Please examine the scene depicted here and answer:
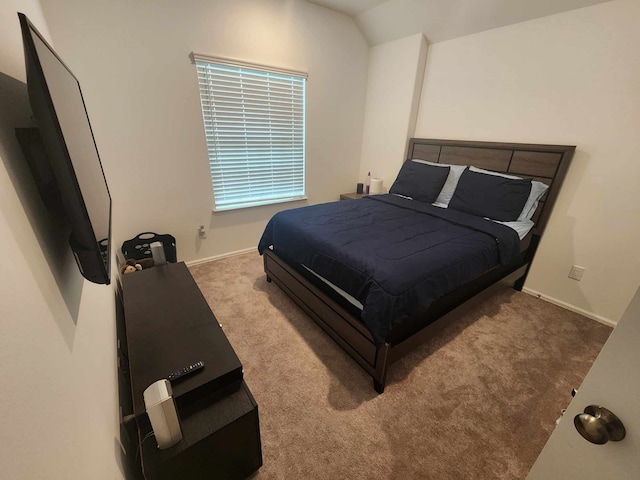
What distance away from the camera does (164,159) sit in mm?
2465

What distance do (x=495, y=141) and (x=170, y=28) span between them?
3082mm

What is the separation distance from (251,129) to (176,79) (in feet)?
2.51

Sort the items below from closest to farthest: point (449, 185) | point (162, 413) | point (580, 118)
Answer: point (162, 413) < point (580, 118) < point (449, 185)

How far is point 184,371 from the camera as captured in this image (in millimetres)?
1029

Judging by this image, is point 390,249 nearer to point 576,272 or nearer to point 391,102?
point 576,272

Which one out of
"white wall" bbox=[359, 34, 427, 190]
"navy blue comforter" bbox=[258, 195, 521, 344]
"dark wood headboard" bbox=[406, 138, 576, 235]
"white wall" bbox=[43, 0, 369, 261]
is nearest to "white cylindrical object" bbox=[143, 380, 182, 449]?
"navy blue comforter" bbox=[258, 195, 521, 344]

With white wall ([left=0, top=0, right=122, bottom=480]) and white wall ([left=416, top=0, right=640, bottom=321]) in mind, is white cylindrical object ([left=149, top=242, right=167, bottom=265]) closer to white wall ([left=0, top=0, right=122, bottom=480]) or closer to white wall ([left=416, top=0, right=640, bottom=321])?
white wall ([left=0, top=0, right=122, bottom=480])

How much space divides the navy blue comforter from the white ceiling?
67.4 inches

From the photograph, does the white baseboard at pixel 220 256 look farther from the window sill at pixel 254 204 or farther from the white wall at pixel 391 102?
the white wall at pixel 391 102

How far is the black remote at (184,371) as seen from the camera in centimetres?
101

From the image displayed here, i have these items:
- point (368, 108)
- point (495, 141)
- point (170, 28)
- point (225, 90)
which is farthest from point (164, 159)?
point (495, 141)

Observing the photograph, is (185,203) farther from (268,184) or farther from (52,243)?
(52,243)

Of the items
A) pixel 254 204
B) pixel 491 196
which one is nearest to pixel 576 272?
pixel 491 196

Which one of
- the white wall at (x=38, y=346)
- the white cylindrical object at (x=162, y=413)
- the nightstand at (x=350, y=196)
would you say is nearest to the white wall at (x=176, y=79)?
the nightstand at (x=350, y=196)
